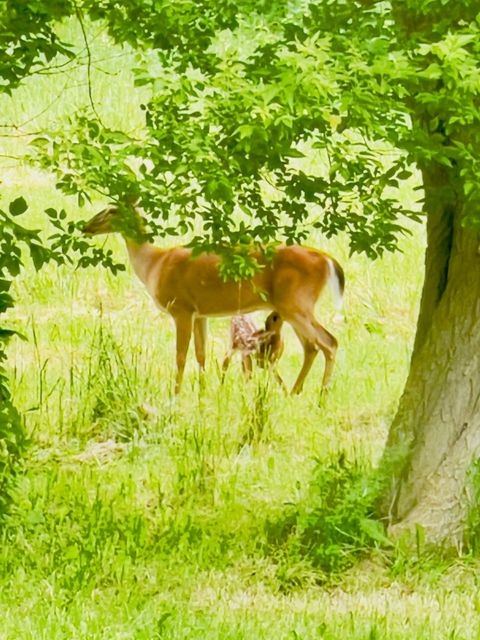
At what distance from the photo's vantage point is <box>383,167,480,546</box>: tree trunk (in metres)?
6.54

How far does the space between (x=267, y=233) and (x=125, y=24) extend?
1156 millimetres

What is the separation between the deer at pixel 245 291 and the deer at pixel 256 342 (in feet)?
0.41

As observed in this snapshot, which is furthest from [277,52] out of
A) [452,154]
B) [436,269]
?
[436,269]

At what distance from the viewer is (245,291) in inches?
397

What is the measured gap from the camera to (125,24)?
613 cm

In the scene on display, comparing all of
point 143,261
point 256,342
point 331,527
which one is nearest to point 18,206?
point 331,527

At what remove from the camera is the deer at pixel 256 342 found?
9.69 meters

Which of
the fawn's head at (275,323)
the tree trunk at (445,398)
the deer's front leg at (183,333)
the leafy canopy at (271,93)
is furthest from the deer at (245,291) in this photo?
Answer: the leafy canopy at (271,93)

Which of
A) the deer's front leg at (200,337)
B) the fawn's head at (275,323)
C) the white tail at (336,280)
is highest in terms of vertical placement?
the white tail at (336,280)

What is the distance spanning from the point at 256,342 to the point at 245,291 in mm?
419

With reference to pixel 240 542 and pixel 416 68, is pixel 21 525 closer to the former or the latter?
pixel 240 542

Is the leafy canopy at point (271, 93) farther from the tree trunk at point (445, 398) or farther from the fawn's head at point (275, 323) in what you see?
the fawn's head at point (275, 323)

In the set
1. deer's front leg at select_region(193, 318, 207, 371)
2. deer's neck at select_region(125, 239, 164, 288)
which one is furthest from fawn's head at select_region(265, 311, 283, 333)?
deer's neck at select_region(125, 239, 164, 288)

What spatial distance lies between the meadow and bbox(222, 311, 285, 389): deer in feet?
0.58
